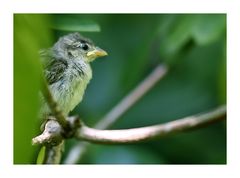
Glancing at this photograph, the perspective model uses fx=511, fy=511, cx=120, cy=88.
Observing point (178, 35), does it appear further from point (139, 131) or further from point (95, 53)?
point (139, 131)

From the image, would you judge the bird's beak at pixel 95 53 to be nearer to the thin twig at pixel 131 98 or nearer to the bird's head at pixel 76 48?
the bird's head at pixel 76 48

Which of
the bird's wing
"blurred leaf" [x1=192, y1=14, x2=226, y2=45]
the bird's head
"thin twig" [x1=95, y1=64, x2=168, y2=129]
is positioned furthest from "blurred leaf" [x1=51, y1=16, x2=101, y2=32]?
"thin twig" [x1=95, y1=64, x2=168, y2=129]

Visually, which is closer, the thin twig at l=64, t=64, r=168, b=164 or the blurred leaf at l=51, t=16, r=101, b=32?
the blurred leaf at l=51, t=16, r=101, b=32

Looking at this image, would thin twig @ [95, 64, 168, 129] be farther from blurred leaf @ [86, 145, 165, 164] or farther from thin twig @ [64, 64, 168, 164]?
blurred leaf @ [86, 145, 165, 164]

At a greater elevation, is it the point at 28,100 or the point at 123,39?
the point at 123,39

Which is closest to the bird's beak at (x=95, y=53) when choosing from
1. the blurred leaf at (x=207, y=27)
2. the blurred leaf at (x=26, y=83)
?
the blurred leaf at (x=207, y=27)
